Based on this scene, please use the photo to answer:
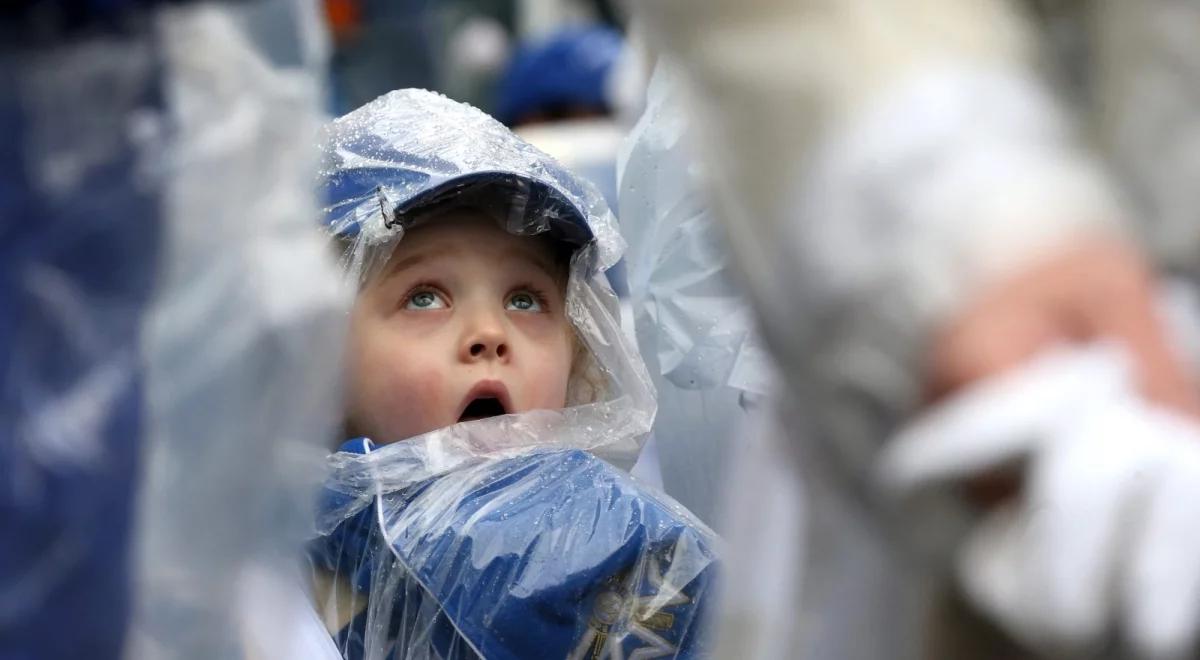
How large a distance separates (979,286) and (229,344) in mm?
341

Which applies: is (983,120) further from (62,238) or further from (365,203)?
(365,203)

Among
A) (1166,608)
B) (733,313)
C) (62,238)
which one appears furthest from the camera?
(733,313)

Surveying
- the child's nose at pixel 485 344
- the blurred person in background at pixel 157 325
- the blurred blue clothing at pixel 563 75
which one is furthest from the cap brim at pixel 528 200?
the blurred blue clothing at pixel 563 75

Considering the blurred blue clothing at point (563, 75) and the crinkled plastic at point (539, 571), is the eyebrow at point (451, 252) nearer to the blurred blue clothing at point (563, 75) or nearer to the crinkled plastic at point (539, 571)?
the crinkled plastic at point (539, 571)

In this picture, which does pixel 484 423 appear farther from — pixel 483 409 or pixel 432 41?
pixel 432 41

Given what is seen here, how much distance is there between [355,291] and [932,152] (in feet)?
3.36

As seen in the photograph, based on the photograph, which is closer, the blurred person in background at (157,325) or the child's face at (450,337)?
the blurred person in background at (157,325)

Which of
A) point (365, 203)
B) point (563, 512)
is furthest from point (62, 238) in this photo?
point (365, 203)

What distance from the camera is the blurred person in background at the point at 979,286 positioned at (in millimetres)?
508

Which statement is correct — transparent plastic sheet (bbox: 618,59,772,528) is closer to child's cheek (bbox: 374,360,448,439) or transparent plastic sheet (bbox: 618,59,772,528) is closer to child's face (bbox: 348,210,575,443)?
child's face (bbox: 348,210,575,443)

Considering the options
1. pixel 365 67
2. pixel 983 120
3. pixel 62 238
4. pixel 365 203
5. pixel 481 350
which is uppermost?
pixel 983 120

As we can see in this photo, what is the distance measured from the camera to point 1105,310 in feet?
1.79

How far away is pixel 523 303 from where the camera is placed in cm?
162

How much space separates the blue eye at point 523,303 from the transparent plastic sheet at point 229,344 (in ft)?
2.74
